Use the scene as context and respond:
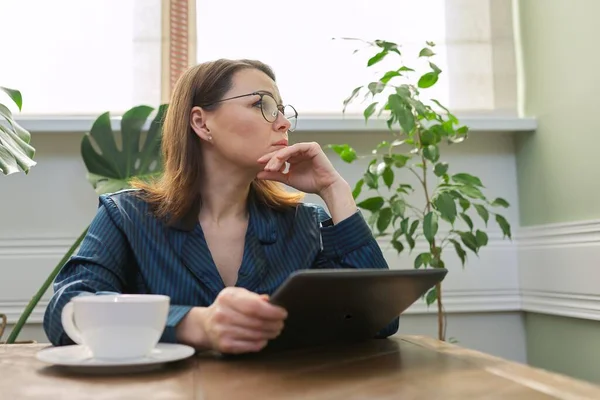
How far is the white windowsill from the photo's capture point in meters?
2.10

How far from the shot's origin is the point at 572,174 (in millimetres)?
1871

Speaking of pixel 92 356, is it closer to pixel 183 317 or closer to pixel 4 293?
pixel 183 317

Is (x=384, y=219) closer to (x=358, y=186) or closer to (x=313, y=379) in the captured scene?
(x=358, y=186)

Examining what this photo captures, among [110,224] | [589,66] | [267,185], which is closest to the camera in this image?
[110,224]

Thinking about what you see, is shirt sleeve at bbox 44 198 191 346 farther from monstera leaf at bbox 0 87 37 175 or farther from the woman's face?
the woman's face

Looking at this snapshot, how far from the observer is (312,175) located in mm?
1404

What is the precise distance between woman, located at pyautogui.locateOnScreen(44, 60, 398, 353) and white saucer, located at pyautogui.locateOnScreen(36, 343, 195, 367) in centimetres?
31

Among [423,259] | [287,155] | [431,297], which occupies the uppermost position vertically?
[287,155]

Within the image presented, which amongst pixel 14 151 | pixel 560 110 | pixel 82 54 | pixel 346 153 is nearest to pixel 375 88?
pixel 346 153

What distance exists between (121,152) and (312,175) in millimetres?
845

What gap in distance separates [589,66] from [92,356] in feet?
5.03

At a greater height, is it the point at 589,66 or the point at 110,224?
the point at 589,66

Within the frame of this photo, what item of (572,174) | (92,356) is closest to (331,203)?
(92,356)

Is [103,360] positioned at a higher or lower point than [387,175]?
lower
